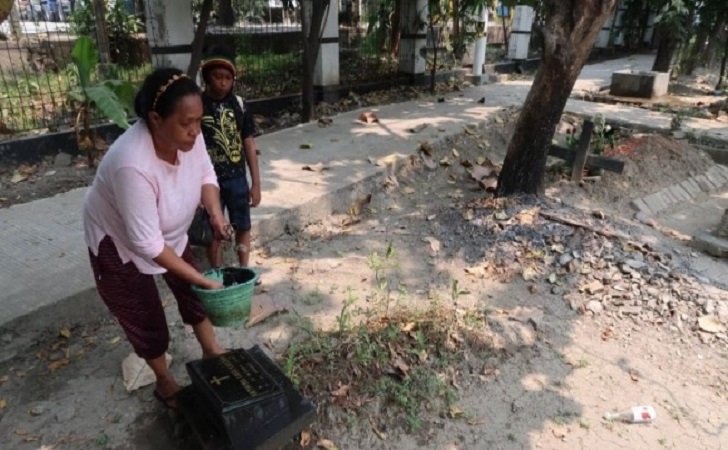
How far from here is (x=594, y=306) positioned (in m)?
3.61

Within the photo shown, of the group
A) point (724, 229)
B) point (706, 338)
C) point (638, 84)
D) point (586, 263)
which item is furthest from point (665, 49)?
point (706, 338)

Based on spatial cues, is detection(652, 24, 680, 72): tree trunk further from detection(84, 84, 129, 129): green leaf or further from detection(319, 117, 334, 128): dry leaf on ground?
detection(84, 84, 129, 129): green leaf

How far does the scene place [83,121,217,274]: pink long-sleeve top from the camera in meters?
1.84

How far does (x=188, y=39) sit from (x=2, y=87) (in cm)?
206

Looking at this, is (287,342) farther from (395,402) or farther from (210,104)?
(210,104)

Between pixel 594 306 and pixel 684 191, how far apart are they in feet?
11.8

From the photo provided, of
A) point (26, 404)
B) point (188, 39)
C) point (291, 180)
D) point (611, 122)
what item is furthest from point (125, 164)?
point (611, 122)

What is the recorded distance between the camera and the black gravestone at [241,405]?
2.03 m

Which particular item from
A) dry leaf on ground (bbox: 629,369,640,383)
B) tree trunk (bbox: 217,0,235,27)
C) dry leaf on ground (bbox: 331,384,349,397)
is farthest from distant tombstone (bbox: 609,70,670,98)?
dry leaf on ground (bbox: 331,384,349,397)

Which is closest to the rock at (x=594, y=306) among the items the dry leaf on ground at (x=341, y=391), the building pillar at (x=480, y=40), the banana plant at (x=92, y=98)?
the dry leaf on ground at (x=341, y=391)

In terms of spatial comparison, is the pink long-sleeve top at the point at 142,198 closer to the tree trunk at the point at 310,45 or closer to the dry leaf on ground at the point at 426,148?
the dry leaf on ground at the point at 426,148

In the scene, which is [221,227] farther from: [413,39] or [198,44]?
[413,39]

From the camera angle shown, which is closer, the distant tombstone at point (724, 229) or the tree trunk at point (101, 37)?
the distant tombstone at point (724, 229)

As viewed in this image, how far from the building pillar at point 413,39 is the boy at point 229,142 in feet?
23.7
